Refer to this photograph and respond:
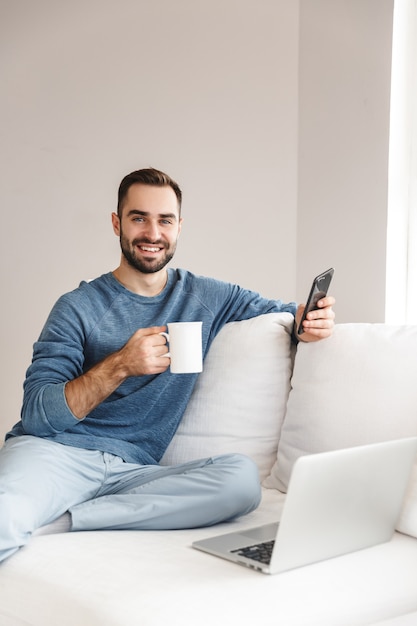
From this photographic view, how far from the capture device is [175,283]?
7.79ft

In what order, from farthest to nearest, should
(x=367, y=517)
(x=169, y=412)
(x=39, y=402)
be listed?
(x=169, y=412) → (x=39, y=402) → (x=367, y=517)

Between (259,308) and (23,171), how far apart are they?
1514mm

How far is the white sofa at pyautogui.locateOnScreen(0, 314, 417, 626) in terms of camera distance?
1.39 meters

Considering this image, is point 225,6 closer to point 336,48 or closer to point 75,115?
point 336,48

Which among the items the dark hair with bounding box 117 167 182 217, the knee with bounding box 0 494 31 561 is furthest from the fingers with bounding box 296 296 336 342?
the knee with bounding box 0 494 31 561

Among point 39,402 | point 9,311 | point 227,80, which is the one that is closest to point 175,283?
point 39,402

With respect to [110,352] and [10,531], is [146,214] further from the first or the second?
[10,531]

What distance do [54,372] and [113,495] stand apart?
363mm

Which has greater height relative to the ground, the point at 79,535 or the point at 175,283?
the point at 175,283

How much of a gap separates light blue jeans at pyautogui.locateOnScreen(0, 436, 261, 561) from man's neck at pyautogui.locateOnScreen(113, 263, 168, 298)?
0.53m

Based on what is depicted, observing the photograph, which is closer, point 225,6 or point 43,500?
point 43,500

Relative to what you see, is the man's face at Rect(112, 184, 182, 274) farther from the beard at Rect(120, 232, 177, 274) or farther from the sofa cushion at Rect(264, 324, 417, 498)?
the sofa cushion at Rect(264, 324, 417, 498)

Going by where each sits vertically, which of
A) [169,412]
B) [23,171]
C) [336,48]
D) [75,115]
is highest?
[336,48]

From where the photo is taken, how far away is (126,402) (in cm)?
218
